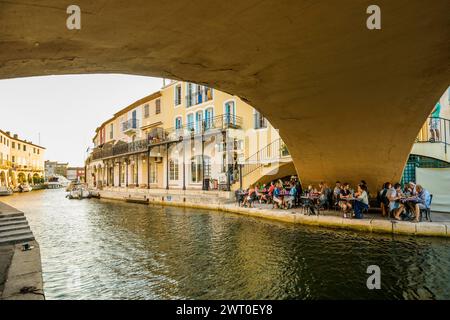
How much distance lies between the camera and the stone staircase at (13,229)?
7.79 meters

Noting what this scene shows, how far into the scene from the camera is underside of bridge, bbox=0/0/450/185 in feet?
11.8

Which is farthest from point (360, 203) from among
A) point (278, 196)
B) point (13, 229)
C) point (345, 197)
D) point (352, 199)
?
point (13, 229)

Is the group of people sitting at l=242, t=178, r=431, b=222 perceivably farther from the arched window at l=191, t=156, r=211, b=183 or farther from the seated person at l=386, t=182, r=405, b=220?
the arched window at l=191, t=156, r=211, b=183

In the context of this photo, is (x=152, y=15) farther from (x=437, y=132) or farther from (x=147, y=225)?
(x=437, y=132)

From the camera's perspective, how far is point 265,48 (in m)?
4.82

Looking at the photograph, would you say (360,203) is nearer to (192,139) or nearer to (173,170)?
(192,139)

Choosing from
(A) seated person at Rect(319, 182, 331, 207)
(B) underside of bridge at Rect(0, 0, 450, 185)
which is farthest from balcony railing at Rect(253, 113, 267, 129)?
(B) underside of bridge at Rect(0, 0, 450, 185)

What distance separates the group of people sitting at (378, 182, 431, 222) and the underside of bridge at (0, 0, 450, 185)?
3366mm

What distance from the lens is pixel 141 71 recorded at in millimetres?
5641

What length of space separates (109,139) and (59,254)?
36860 millimetres

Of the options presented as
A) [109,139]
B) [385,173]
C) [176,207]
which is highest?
[109,139]

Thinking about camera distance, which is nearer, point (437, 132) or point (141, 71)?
point (141, 71)

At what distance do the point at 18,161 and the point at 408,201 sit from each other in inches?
2781
